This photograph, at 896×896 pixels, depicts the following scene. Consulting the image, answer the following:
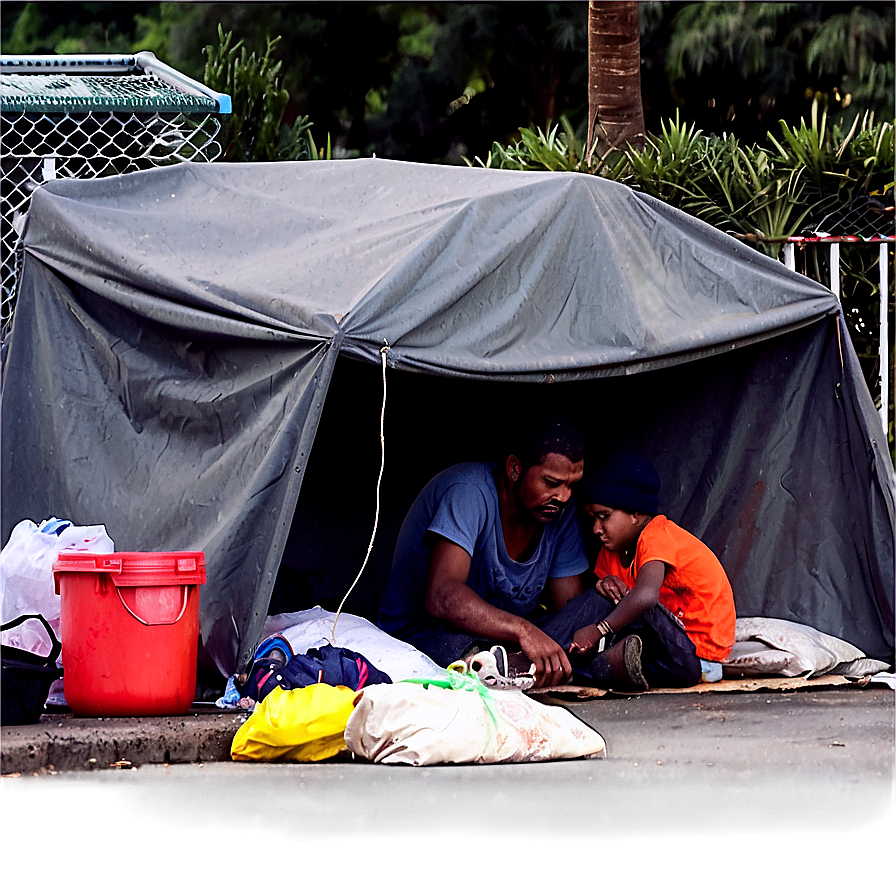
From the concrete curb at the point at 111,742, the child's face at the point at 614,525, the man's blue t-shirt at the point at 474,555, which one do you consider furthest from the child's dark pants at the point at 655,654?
the concrete curb at the point at 111,742

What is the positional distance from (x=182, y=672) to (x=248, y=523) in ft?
1.92

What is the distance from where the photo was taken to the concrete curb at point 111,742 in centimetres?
430

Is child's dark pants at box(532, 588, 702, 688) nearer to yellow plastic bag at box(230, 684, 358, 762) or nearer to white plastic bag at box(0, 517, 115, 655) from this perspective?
yellow plastic bag at box(230, 684, 358, 762)

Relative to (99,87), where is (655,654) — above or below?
below

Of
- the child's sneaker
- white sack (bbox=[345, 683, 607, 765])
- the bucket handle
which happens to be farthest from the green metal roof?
white sack (bbox=[345, 683, 607, 765])

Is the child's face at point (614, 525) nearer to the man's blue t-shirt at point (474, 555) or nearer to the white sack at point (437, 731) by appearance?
the man's blue t-shirt at point (474, 555)

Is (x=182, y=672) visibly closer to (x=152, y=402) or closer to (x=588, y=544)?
(x=152, y=402)

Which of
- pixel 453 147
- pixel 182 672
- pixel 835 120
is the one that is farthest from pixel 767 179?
pixel 453 147

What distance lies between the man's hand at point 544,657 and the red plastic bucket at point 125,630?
139 cm

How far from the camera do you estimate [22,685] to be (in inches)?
178

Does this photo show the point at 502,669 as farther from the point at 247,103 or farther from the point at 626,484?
the point at 247,103

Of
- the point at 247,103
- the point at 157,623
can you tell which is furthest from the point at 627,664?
the point at 247,103

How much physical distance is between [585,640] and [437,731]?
4.69 ft

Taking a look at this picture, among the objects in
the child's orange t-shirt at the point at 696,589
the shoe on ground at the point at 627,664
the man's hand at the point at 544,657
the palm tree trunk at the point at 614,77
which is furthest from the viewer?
the palm tree trunk at the point at 614,77
